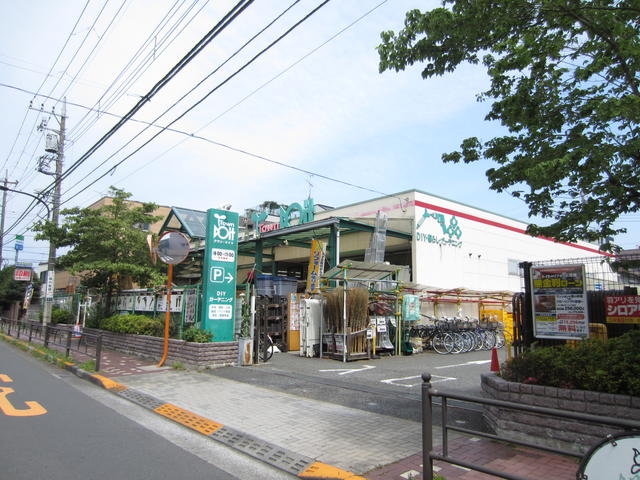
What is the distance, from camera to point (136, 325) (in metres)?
14.6

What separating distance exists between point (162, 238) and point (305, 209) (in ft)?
38.2

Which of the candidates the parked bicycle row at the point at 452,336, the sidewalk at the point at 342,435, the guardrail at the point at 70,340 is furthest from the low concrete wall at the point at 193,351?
the parked bicycle row at the point at 452,336

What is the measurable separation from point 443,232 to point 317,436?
17.6m

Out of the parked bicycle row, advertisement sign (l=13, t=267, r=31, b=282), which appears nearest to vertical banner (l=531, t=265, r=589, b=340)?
the parked bicycle row

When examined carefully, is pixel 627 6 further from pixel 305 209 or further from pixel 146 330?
pixel 305 209

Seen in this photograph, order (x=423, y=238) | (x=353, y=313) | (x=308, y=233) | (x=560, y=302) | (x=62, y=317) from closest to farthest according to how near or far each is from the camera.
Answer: (x=560, y=302), (x=353, y=313), (x=423, y=238), (x=308, y=233), (x=62, y=317)

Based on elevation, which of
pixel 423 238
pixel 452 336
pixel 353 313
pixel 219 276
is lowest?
pixel 452 336

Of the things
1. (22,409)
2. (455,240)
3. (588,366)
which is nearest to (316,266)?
(455,240)

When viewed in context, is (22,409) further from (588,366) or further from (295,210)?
(295,210)

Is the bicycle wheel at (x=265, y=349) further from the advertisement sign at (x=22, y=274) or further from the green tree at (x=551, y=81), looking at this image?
the advertisement sign at (x=22, y=274)

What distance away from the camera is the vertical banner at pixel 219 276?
37.7ft

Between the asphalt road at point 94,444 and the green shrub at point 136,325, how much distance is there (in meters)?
5.23

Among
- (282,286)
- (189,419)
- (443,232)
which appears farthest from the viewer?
(443,232)

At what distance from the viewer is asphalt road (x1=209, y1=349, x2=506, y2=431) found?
720 centimetres
